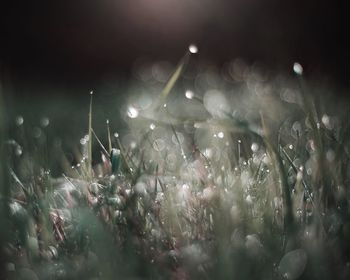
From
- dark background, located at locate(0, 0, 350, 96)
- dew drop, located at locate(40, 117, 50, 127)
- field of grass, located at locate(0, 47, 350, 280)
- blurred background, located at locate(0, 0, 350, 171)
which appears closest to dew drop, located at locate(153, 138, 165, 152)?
field of grass, located at locate(0, 47, 350, 280)

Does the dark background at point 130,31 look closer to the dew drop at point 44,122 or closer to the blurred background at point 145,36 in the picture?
the blurred background at point 145,36

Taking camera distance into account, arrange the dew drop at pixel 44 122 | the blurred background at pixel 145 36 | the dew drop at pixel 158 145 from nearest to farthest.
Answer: the dew drop at pixel 158 145 → the dew drop at pixel 44 122 → the blurred background at pixel 145 36

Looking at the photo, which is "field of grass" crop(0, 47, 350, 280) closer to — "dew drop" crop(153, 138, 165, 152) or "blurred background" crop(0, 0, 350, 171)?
"dew drop" crop(153, 138, 165, 152)

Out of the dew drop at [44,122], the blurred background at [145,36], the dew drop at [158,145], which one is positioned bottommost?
the dew drop at [158,145]

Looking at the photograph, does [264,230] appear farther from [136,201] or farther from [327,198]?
[136,201]

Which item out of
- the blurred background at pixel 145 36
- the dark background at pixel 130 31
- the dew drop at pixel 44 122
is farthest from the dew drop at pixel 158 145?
the dark background at pixel 130 31

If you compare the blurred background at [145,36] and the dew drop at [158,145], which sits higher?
the blurred background at [145,36]

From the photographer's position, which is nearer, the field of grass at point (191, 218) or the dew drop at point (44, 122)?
the field of grass at point (191, 218)

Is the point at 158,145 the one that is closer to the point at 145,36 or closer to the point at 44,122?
the point at 44,122

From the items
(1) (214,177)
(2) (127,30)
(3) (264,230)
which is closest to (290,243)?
(3) (264,230)
